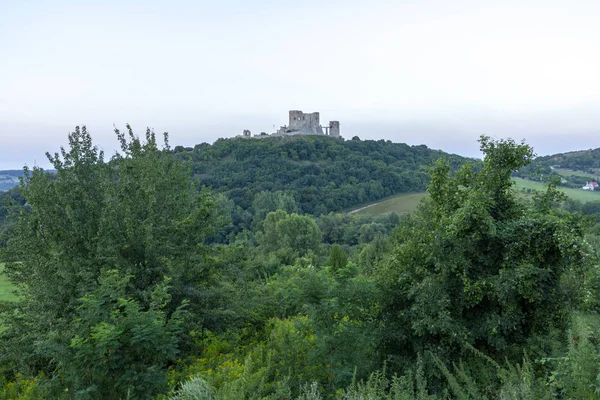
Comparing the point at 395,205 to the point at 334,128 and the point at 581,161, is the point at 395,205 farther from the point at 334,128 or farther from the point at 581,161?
the point at 334,128

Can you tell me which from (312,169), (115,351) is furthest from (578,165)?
(115,351)

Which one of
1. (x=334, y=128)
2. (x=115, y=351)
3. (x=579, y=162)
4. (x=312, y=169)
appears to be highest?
(x=334, y=128)

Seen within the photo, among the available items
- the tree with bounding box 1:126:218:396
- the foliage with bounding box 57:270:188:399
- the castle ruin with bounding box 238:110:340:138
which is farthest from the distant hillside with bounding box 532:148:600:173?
the foliage with bounding box 57:270:188:399

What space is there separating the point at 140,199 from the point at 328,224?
53869 mm

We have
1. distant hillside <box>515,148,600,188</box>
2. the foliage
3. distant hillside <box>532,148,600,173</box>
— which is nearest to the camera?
the foliage

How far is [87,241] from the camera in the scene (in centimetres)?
778

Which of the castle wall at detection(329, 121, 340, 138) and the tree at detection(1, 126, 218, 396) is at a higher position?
the castle wall at detection(329, 121, 340, 138)

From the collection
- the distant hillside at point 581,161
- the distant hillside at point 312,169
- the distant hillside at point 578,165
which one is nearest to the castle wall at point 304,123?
the distant hillside at point 312,169

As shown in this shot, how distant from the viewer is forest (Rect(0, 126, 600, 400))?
587 cm

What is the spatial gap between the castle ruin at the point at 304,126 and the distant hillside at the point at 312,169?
13.3m

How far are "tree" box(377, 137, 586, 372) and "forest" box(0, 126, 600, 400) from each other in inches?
1.2

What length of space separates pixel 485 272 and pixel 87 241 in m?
7.61

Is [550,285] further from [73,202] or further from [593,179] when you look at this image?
[593,179]

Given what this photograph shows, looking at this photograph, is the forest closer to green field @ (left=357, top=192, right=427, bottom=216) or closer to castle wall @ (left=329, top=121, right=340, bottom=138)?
green field @ (left=357, top=192, right=427, bottom=216)
